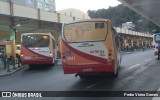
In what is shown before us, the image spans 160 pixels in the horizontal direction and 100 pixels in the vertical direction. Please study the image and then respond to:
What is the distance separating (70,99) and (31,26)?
29467 mm

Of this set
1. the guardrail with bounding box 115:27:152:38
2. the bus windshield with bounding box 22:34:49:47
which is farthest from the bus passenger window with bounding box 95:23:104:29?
the guardrail with bounding box 115:27:152:38

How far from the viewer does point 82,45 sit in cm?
1410

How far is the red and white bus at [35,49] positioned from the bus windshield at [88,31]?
958 centimetres

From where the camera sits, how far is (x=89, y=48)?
1404 cm

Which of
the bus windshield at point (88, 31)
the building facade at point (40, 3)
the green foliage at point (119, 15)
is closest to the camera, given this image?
the bus windshield at point (88, 31)

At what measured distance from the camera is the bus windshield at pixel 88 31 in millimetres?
14109

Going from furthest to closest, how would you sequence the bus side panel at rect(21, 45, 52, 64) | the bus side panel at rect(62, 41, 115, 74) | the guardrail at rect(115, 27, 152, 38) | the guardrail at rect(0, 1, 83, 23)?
1. the guardrail at rect(115, 27, 152, 38)
2. the guardrail at rect(0, 1, 83, 23)
3. the bus side panel at rect(21, 45, 52, 64)
4. the bus side panel at rect(62, 41, 115, 74)

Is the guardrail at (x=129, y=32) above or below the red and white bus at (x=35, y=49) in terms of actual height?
above

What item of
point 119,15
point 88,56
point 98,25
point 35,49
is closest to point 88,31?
point 98,25

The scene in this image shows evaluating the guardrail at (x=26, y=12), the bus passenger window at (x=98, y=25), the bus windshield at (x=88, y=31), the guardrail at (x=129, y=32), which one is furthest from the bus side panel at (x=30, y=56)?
the guardrail at (x=129, y=32)

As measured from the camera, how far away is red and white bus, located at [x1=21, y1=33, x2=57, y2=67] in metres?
23.6

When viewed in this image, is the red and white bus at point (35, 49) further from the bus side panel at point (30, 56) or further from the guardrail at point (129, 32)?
the guardrail at point (129, 32)

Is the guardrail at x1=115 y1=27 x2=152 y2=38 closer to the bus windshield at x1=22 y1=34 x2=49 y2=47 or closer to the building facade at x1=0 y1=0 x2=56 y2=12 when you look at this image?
the building facade at x1=0 y1=0 x2=56 y2=12

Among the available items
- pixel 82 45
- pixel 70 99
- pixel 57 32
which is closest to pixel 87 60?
pixel 82 45
